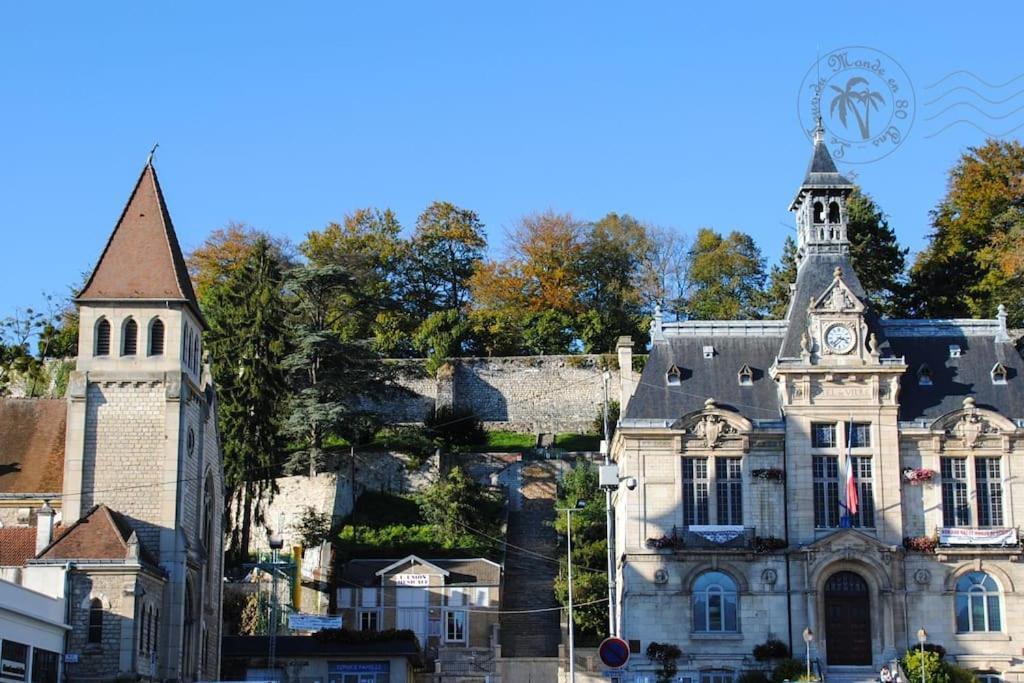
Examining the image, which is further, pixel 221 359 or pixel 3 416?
pixel 221 359

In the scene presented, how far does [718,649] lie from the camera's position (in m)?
48.7

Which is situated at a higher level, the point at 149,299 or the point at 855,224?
the point at 855,224

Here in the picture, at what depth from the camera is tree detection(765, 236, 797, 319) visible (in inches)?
2805

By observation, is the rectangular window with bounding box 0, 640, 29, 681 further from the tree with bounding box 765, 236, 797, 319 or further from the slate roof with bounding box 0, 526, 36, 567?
the tree with bounding box 765, 236, 797, 319

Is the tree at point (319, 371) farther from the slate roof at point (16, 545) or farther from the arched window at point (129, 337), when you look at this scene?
the slate roof at point (16, 545)

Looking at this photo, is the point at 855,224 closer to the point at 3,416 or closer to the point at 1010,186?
the point at 1010,186

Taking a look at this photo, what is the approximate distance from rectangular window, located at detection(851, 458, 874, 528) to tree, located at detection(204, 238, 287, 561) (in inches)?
972

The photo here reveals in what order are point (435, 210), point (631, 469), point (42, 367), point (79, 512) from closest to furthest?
point (79, 512) → point (631, 469) → point (42, 367) → point (435, 210)

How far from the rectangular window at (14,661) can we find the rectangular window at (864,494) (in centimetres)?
2473

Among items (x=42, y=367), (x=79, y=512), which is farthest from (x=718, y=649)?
(x=42, y=367)

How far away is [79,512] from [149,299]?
267 inches

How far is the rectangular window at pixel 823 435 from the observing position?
1981 inches

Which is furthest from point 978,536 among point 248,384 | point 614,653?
point 248,384

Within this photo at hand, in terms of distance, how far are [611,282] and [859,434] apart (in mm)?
37723
